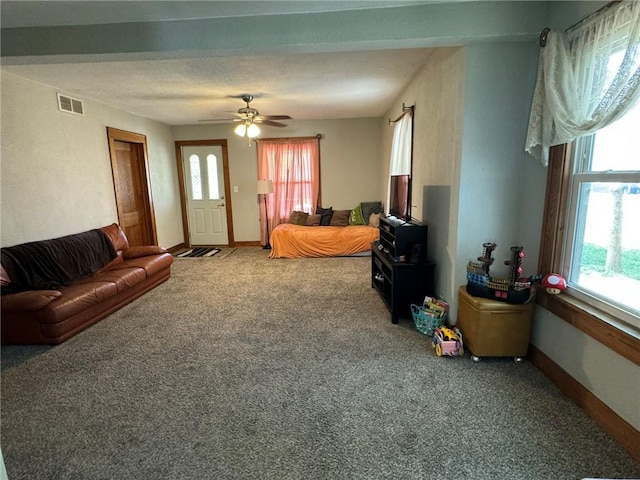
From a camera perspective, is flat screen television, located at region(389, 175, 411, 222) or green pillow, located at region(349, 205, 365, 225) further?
green pillow, located at region(349, 205, 365, 225)

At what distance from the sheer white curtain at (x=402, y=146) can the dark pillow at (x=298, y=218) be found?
189 cm

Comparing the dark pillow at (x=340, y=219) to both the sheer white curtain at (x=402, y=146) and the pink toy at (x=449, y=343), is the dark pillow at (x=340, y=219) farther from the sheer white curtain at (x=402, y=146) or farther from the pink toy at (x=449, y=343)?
the pink toy at (x=449, y=343)

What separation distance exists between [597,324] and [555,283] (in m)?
0.38

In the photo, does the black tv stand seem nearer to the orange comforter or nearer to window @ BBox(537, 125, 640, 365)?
window @ BBox(537, 125, 640, 365)

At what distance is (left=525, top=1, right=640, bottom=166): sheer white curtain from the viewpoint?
61.9 inches

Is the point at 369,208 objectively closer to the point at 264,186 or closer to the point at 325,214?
the point at 325,214

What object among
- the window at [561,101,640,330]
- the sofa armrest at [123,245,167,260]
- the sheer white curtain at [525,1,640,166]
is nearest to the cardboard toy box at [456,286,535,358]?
the window at [561,101,640,330]

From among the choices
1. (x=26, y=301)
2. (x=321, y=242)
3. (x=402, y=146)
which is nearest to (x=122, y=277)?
(x=26, y=301)

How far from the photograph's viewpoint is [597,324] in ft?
5.86

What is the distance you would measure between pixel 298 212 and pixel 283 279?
2120 millimetres

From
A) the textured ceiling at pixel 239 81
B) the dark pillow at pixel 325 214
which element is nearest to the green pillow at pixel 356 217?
the dark pillow at pixel 325 214

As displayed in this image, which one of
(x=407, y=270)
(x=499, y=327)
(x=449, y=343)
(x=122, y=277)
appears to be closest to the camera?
(x=499, y=327)

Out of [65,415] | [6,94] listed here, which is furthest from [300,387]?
[6,94]

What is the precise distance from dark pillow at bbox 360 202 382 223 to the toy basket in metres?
3.49
